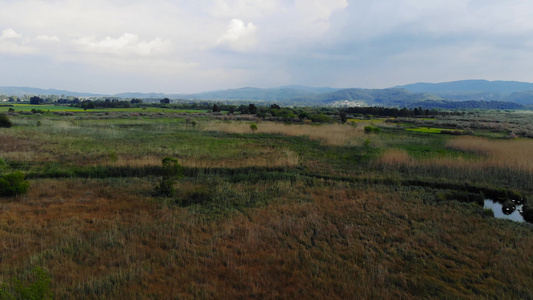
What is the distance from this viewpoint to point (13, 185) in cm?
1096

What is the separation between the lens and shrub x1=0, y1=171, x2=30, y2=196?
35.4 ft

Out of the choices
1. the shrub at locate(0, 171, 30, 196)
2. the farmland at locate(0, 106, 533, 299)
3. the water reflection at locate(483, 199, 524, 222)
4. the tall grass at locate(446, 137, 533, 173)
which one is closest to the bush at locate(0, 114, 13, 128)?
the farmland at locate(0, 106, 533, 299)

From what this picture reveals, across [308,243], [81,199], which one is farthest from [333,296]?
[81,199]

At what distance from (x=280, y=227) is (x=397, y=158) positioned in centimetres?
1291

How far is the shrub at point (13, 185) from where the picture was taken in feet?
35.4

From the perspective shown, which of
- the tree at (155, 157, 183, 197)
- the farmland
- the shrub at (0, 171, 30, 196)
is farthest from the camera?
the tree at (155, 157, 183, 197)

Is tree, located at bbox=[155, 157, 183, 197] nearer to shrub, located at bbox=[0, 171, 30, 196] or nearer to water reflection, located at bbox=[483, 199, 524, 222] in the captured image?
shrub, located at bbox=[0, 171, 30, 196]

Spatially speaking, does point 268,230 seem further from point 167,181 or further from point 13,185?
point 13,185

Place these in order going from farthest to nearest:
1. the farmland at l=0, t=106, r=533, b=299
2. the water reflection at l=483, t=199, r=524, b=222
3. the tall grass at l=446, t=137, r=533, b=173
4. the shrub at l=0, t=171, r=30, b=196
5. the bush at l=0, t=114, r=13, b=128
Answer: the bush at l=0, t=114, r=13, b=128
the tall grass at l=446, t=137, r=533, b=173
the water reflection at l=483, t=199, r=524, b=222
the shrub at l=0, t=171, r=30, b=196
the farmland at l=0, t=106, r=533, b=299

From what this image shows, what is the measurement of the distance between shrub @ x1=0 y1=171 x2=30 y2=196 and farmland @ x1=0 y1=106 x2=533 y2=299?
1.40ft

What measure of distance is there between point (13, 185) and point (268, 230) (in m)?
11.1

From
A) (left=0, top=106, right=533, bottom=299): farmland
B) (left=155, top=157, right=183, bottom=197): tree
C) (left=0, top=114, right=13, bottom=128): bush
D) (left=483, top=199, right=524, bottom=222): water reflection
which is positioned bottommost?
(left=483, top=199, right=524, bottom=222): water reflection

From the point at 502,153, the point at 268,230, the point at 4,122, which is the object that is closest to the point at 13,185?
the point at 268,230

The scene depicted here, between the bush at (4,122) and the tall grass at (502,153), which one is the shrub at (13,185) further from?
the bush at (4,122)
